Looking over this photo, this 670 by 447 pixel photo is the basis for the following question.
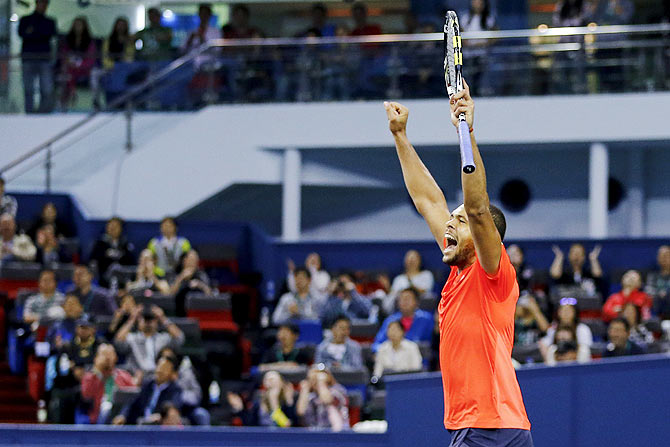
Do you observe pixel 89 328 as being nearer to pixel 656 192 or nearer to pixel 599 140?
pixel 599 140

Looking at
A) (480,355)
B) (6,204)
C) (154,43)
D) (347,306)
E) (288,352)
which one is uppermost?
(154,43)

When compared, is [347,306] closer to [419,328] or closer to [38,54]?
[419,328]

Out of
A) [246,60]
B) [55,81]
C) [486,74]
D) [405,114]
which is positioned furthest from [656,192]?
[405,114]

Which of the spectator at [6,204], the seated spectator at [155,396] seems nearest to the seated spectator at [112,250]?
the spectator at [6,204]

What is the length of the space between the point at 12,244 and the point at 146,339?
3079 millimetres

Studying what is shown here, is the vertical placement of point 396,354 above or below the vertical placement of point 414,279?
below

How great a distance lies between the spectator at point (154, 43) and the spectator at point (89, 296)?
14.5ft

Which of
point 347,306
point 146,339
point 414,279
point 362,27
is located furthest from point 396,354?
point 362,27

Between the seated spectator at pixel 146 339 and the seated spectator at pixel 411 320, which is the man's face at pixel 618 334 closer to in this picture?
the seated spectator at pixel 411 320

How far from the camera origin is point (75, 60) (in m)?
16.2

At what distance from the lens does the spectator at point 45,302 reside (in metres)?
12.3

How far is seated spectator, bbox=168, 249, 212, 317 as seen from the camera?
13.0 metres

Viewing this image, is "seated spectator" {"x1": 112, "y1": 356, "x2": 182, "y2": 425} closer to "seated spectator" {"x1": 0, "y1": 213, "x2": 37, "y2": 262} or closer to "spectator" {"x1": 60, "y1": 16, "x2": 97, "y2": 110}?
"seated spectator" {"x1": 0, "y1": 213, "x2": 37, "y2": 262}

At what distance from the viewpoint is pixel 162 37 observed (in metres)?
16.6
